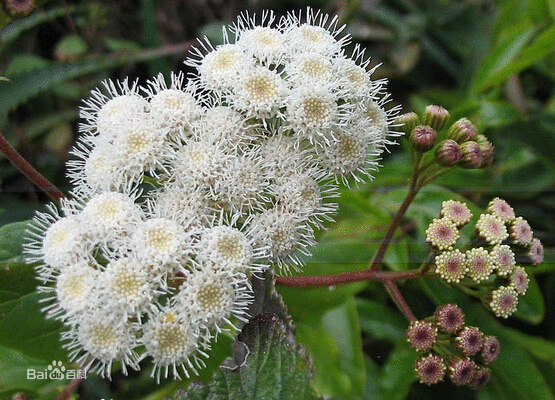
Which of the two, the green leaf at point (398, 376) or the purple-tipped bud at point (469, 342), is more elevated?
the green leaf at point (398, 376)

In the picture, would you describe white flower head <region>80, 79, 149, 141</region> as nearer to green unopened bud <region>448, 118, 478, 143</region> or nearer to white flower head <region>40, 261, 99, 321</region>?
white flower head <region>40, 261, 99, 321</region>

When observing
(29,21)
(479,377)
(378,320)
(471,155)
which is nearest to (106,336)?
(479,377)

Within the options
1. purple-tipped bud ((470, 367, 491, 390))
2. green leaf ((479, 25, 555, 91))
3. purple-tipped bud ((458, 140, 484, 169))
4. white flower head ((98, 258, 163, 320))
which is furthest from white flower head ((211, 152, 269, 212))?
green leaf ((479, 25, 555, 91))

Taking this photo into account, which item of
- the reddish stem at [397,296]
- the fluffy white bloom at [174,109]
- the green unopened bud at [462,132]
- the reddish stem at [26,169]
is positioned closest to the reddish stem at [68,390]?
the reddish stem at [26,169]

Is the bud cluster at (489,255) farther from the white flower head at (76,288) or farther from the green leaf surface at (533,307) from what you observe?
the white flower head at (76,288)

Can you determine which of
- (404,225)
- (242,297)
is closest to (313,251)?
(242,297)

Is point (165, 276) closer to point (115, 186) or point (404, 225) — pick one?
point (115, 186)

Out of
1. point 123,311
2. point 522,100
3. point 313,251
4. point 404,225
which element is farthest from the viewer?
point 522,100
